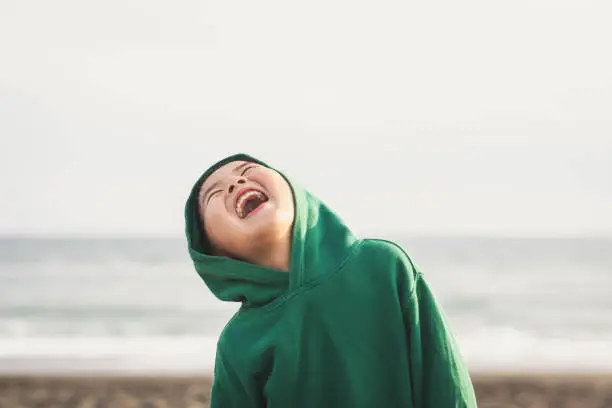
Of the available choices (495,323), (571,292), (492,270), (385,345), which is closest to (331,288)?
(385,345)

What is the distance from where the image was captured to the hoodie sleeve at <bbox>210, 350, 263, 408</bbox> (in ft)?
4.75

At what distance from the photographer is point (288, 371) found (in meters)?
1.39

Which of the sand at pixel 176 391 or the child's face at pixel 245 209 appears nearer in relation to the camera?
the child's face at pixel 245 209

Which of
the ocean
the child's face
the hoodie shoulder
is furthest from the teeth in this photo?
the ocean

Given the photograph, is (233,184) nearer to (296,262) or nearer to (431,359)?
(296,262)

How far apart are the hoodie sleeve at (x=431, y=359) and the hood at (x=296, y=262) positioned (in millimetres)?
136

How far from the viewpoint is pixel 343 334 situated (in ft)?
4.58

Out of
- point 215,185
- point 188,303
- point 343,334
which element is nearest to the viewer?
point 343,334

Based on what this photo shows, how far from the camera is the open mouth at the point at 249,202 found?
146cm

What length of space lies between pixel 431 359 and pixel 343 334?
15cm

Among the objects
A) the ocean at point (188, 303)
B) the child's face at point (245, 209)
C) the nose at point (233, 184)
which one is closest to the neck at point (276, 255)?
the child's face at point (245, 209)

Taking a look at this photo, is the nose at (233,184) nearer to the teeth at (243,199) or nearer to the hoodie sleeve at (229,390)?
the teeth at (243,199)

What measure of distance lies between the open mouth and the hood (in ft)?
0.19

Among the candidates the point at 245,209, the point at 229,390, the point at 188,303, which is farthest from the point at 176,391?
the point at 188,303
